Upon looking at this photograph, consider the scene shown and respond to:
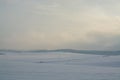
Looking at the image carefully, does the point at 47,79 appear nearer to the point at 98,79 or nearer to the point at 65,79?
the point at 65,79

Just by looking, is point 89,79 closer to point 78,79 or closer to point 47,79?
point 78,79

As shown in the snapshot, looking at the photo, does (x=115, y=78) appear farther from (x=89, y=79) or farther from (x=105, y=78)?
(x=89, y=79)

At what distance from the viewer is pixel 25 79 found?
11953mm

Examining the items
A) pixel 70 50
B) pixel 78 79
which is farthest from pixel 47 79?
pixel 70 50

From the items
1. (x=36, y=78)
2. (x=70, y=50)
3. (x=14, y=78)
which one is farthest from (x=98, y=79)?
(x=70, y=50)

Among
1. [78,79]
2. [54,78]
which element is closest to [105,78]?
[78,79]

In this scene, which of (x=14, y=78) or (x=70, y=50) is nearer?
(x=14, y=78)

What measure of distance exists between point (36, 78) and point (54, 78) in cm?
74

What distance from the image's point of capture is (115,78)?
12547 mm

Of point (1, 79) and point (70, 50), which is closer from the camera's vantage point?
point (1, 79)

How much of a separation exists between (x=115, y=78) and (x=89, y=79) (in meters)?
1.18

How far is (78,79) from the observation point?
1214 centimetres

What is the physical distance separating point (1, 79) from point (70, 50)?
36.3 metres

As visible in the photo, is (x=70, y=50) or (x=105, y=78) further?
(x=70, y=50)
